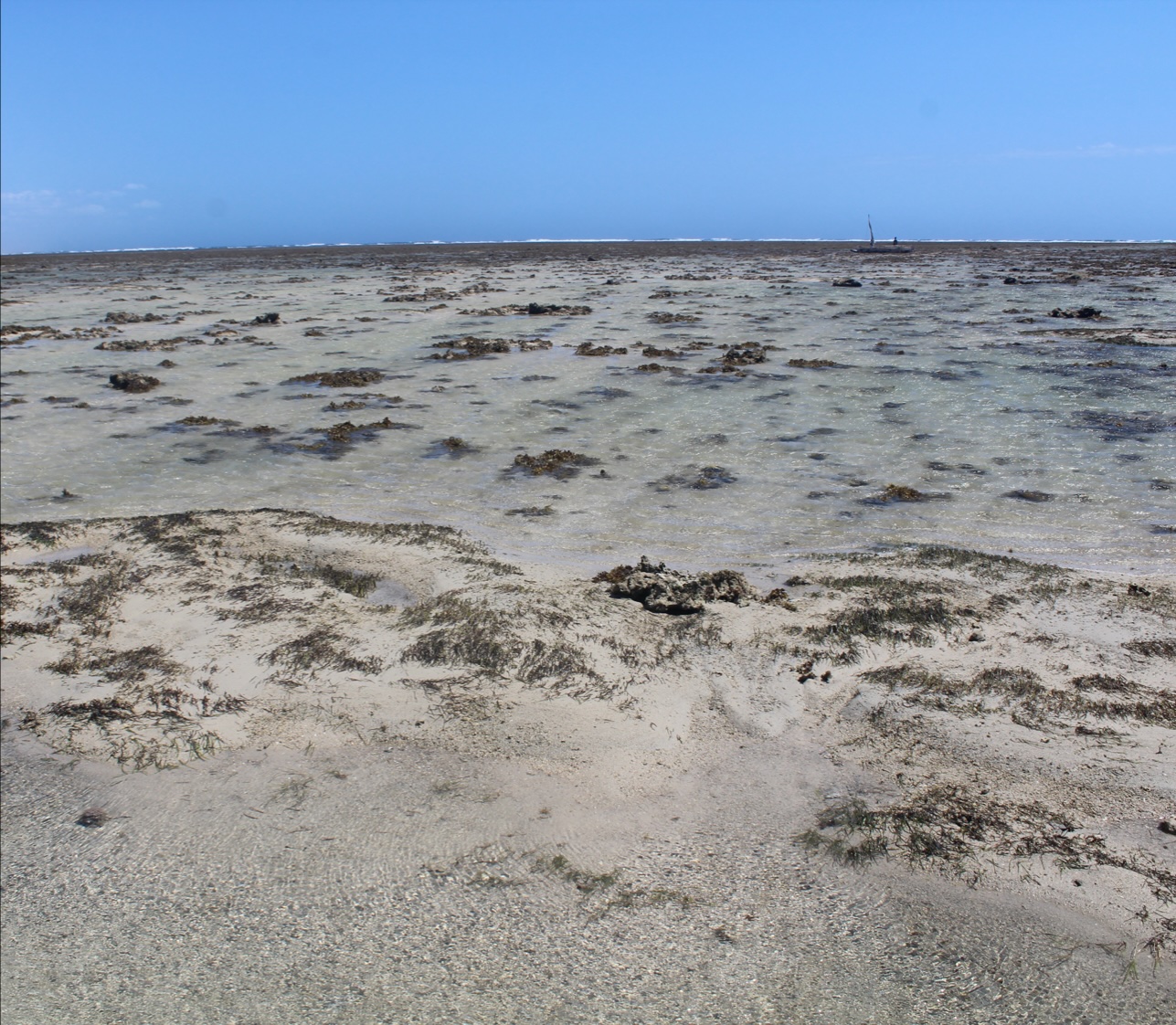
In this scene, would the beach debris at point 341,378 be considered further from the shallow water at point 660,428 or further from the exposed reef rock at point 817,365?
the exposed reef rock at point 817,365

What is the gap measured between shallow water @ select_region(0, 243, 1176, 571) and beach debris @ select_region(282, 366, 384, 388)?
0.23 meters

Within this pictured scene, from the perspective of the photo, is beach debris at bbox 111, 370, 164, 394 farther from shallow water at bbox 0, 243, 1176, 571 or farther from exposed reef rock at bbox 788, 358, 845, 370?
exposed reef rock at bbox 788, 358, 845, 370

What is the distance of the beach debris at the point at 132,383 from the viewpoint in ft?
44.8

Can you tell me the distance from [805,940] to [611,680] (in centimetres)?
195

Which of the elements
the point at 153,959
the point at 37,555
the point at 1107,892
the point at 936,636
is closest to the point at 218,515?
the point at 37,555

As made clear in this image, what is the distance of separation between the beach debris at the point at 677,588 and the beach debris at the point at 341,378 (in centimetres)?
881

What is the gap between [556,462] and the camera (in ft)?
30.8

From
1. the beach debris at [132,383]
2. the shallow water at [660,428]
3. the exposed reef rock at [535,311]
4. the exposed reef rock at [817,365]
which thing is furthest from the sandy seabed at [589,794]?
the exposed reef rock at [535,311]

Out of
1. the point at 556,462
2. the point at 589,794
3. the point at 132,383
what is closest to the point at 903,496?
the point at 556,462

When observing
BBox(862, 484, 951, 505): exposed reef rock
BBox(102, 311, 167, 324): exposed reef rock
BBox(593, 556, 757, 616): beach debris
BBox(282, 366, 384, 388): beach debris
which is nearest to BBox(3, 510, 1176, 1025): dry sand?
BBox(593, 556, 757, 616): beach debris

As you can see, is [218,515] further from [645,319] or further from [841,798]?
[645,319]

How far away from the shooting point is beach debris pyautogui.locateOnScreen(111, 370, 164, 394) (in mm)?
13648

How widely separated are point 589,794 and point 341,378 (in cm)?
1113

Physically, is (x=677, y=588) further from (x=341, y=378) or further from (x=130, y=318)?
(x=130, y=318)
